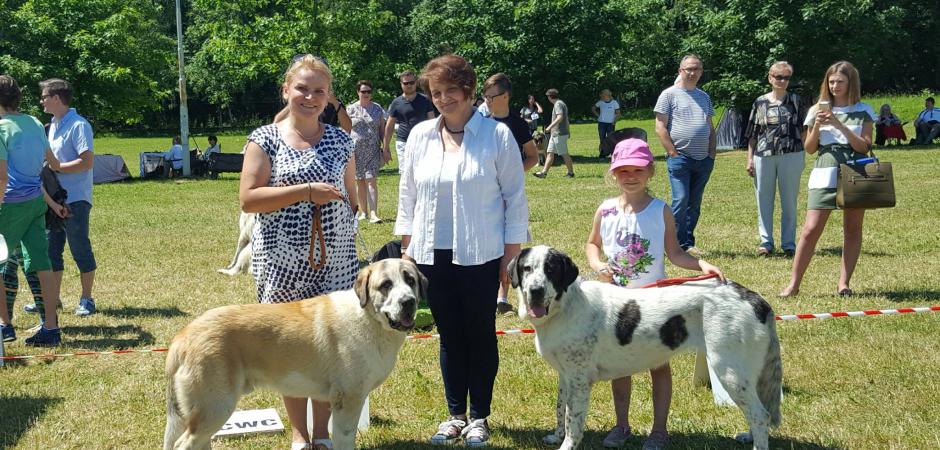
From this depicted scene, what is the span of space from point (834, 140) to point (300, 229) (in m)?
5.53

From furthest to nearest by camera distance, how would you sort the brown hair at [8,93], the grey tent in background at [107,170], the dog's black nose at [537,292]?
the grey tent in background at [107,170]
the brown hair at [8,93]
the dog's black nose at [537,292]

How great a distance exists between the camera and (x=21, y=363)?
6.69 metres

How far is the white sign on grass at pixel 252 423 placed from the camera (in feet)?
16.3

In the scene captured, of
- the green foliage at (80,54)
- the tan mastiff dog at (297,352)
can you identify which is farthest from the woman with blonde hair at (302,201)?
the green foliage at (80,54)

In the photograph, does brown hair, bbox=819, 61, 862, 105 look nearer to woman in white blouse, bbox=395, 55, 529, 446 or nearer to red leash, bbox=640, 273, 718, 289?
red leash, bbox=640, 273, 718, 289

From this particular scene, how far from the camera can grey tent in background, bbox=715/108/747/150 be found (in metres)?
29.5

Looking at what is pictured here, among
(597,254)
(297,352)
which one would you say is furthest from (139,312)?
(597,254)

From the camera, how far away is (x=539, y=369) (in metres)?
6.19

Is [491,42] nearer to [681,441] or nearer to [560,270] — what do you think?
[681,441]

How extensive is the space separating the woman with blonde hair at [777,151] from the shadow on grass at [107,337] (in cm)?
703

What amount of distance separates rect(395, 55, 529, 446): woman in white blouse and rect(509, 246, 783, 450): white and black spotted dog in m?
0.31

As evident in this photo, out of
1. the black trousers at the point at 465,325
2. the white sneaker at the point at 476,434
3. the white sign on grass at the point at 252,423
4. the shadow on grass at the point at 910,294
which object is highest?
the black trousers at the point at 465,325

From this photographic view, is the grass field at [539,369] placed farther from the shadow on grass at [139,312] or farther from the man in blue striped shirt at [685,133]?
the man in blue striped shirt at [685,133]

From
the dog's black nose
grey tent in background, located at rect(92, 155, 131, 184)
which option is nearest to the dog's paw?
the dog's black nose
